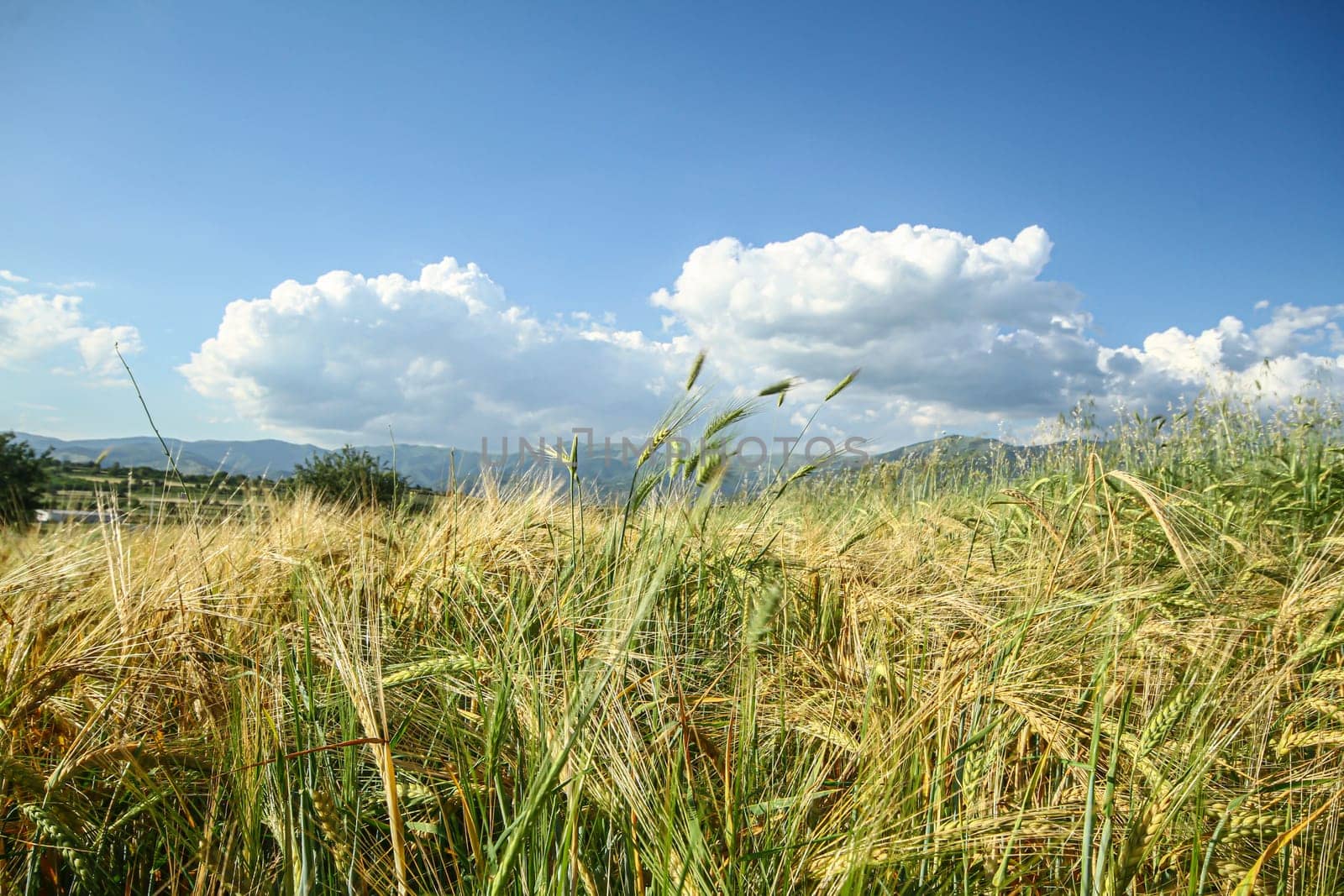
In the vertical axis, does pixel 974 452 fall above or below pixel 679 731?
above

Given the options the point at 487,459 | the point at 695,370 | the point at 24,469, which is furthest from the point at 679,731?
the point at 24,469

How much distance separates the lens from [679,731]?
1312mm

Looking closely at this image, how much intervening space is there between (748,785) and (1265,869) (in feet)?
3.11

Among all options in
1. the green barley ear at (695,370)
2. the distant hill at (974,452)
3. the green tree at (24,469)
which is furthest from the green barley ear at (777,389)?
the green tree at (24,469)

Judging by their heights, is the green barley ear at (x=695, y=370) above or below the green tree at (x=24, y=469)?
above

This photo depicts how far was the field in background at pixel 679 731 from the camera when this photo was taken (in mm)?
1068

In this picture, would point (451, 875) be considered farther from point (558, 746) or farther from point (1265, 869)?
point (1265, 869)

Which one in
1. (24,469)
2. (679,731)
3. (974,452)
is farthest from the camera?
(24,469)

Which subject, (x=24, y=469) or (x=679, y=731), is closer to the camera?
(x=679, y=731)

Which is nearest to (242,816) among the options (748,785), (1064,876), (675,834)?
(675,834)

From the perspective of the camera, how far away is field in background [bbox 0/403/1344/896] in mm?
1068

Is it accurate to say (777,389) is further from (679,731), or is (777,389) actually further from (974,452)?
(974,452)

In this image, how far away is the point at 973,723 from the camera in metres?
1.34

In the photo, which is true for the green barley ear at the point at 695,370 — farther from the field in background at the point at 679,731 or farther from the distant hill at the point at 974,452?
the distant hill at the point at 974,452
